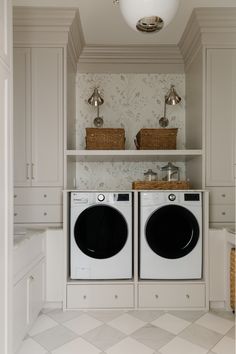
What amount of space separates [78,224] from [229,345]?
56.1 inches

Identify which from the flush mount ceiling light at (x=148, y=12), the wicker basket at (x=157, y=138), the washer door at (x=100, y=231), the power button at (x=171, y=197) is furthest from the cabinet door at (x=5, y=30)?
the power button at (x=171, y=197)

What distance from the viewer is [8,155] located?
4.64ft

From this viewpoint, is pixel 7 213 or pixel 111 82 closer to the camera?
pixel 7 213

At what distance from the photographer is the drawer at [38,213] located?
2424 mm

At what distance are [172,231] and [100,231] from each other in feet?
2.06

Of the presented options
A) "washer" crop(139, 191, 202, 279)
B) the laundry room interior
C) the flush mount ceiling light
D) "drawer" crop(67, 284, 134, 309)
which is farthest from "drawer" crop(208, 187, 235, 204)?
the flush mount ceiling light

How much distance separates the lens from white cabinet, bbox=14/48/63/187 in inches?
95.1

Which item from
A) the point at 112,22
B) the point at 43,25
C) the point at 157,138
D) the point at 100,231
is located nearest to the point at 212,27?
the point at 112,22

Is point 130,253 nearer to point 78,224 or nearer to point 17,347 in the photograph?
→ point 78,224

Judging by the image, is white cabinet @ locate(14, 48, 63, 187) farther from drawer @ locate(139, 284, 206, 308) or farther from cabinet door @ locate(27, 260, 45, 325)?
drawer @ locate(139, 284, 206, 308)

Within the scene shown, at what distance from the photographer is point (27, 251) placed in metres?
1.96

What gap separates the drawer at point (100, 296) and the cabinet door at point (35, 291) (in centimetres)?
23

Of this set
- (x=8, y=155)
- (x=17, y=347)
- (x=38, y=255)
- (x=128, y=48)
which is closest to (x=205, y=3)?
(x=128, y=48)

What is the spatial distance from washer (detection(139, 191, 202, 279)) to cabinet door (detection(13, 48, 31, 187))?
1.11 metres
